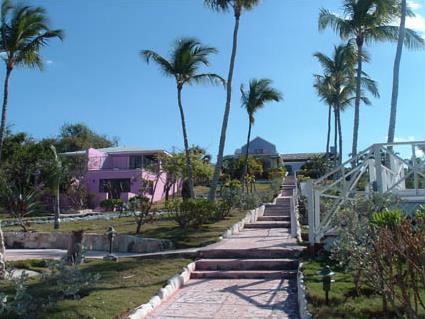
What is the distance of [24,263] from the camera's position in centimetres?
1198

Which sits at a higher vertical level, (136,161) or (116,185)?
(136,161)

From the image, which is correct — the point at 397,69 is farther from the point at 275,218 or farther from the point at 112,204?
the point at 112,204

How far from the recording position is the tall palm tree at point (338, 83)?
30.0 meters

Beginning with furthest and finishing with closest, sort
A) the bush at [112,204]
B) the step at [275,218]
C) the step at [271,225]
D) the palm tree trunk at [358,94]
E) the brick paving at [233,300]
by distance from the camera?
the bush at [112,204], the palm tree trunk at [358,94], the step at [275,218], the step at [271,225], the brick paving at [233,300]

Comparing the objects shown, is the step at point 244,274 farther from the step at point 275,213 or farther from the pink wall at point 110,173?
the pink wall at point 110,173

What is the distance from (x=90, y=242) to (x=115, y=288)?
8339 mm

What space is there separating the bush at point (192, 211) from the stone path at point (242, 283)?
6.11 feet

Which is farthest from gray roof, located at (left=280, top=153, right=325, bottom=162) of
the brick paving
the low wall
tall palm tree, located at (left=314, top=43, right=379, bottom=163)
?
the brick paving

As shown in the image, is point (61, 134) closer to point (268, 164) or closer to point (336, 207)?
point (268, 164)

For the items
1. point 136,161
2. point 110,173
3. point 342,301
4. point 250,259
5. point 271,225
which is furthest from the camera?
point 136,161

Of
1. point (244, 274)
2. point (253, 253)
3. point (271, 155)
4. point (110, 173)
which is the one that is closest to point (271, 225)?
point (253, 253)

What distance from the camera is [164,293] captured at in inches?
337

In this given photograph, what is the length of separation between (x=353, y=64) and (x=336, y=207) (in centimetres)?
1811

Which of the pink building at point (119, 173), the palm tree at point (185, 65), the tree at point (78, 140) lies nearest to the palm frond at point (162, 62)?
the palm tree at point (185, 65)
